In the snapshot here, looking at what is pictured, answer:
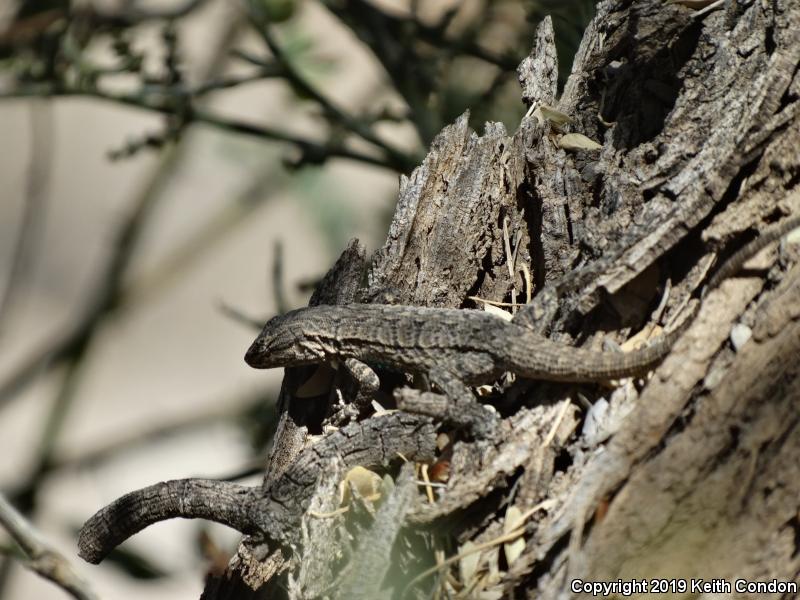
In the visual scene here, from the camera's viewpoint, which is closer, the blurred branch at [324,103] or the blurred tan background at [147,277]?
the blurred branch at [324,103]

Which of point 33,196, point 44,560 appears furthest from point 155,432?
point 44,560

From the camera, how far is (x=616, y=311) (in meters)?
2.96

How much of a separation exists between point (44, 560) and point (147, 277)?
6.74 m

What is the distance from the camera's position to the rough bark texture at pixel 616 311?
244 centimetres

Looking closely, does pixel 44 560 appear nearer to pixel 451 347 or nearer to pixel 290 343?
pixel 451 347

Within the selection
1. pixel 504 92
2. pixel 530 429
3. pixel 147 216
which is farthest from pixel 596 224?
pixel 147 216

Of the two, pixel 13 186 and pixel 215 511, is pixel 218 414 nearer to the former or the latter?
pixel 13 186

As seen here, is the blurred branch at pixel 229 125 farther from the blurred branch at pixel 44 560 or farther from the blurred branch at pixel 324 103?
the blurred branch at pixel 44 560

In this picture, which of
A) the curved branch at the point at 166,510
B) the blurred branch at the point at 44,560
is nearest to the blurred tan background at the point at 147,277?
the curved branch at the point at 166,510

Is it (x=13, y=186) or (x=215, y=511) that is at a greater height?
(x=13, y=186)

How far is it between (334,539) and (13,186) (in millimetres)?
7180

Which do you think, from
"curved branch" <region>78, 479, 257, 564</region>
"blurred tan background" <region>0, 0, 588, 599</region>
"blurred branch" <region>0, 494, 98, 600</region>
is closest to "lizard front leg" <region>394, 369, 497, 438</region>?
"curved branch" <region>78, 479, 257, 564</region>

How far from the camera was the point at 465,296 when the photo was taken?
3504mm

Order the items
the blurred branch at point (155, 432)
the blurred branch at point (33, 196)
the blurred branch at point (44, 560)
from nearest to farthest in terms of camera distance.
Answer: the blurred branch at point (44, 560) < the blurred branch at point (33, 196) < the blurred branch at point (155, 432)
